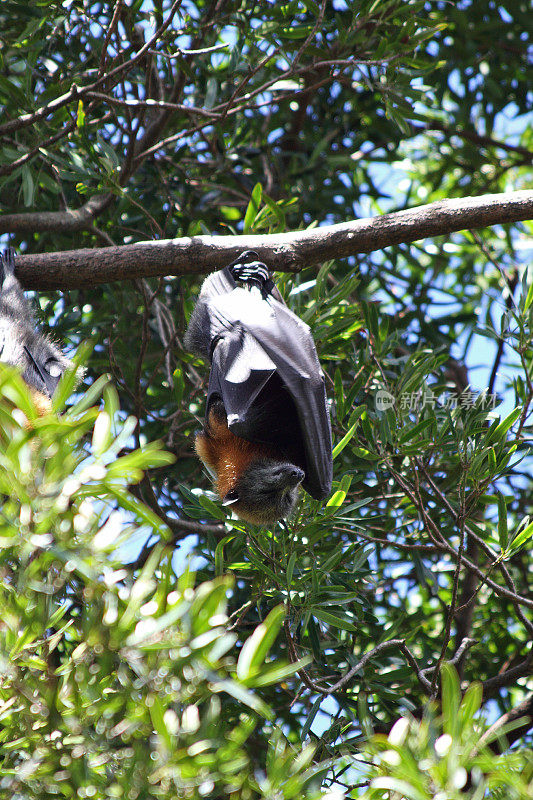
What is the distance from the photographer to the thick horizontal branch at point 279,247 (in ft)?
8.58

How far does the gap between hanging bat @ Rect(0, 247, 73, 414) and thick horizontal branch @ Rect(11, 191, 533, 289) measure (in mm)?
58

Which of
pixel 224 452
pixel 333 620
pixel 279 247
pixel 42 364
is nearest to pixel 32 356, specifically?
pixel 42 364

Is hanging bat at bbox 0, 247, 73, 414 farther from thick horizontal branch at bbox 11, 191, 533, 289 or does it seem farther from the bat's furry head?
the bat's furry head

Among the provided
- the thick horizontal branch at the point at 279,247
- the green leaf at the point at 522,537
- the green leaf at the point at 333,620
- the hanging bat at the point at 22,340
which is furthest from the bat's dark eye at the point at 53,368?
the green leaf at the point at 522,537

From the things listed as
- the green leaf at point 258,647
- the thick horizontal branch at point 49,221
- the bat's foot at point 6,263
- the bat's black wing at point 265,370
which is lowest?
the green leaf at point 258,647

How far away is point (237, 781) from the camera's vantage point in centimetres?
151

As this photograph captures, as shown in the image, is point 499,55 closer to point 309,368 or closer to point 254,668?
point 309,368

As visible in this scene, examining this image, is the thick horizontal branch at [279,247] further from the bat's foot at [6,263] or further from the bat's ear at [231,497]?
the bat's ear at [231,497]

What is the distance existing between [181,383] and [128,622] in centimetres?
192

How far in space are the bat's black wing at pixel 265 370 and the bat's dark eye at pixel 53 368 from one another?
1.89ft

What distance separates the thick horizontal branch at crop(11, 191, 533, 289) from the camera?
2.62m

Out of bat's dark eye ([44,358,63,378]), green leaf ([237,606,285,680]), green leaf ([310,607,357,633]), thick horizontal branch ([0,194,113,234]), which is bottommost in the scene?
green leaf ([310,607,357,633])

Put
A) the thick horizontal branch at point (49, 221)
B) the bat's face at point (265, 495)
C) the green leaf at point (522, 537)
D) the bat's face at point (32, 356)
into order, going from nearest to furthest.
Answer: the green leaf at point (522, 537), the bat's face at point (265, 495), the bat's face at point (32, 356), the thick horizontal branch at point (49, 221)

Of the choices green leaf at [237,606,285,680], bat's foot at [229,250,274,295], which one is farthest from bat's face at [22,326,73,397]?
green leaf at [237,606,285,680]
